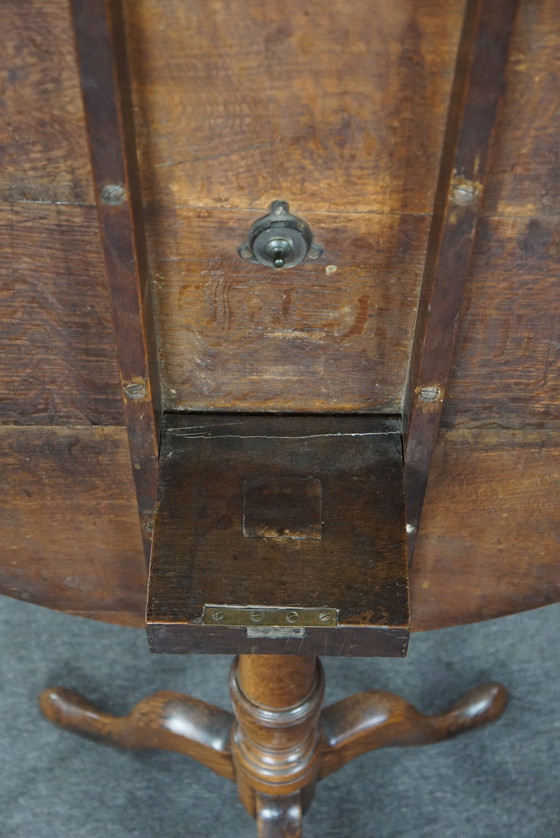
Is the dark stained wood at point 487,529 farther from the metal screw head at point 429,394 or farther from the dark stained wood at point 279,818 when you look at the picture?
the dark stained wood at point 279,818

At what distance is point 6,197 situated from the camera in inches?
39.7

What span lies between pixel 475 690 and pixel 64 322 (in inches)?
53.2

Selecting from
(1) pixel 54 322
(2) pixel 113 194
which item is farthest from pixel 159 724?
(2) pixel 113 194

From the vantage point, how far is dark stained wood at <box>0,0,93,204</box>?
0.89m

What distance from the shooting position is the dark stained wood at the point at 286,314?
3.44ft

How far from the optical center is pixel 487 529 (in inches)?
55.7

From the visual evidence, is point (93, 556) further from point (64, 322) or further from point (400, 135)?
point (400, 135)

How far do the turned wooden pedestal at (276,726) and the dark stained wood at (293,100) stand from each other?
31.8 inches

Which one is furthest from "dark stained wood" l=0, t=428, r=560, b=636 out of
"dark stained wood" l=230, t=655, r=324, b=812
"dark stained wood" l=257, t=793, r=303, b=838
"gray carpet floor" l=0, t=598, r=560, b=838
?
"gray carpet floor" l=0, t=598, r=560, b=838

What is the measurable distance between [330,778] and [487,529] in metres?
0.90

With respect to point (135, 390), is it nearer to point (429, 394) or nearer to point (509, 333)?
point (429, 394)

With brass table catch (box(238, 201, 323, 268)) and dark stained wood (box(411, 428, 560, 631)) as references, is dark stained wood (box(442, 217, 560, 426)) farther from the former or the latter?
brass table catch (box(238, 201, 323, 268))

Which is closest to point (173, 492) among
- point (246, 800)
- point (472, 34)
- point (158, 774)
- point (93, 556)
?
point (93, 556)

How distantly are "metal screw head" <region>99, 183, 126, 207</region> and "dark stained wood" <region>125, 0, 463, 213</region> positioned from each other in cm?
7
